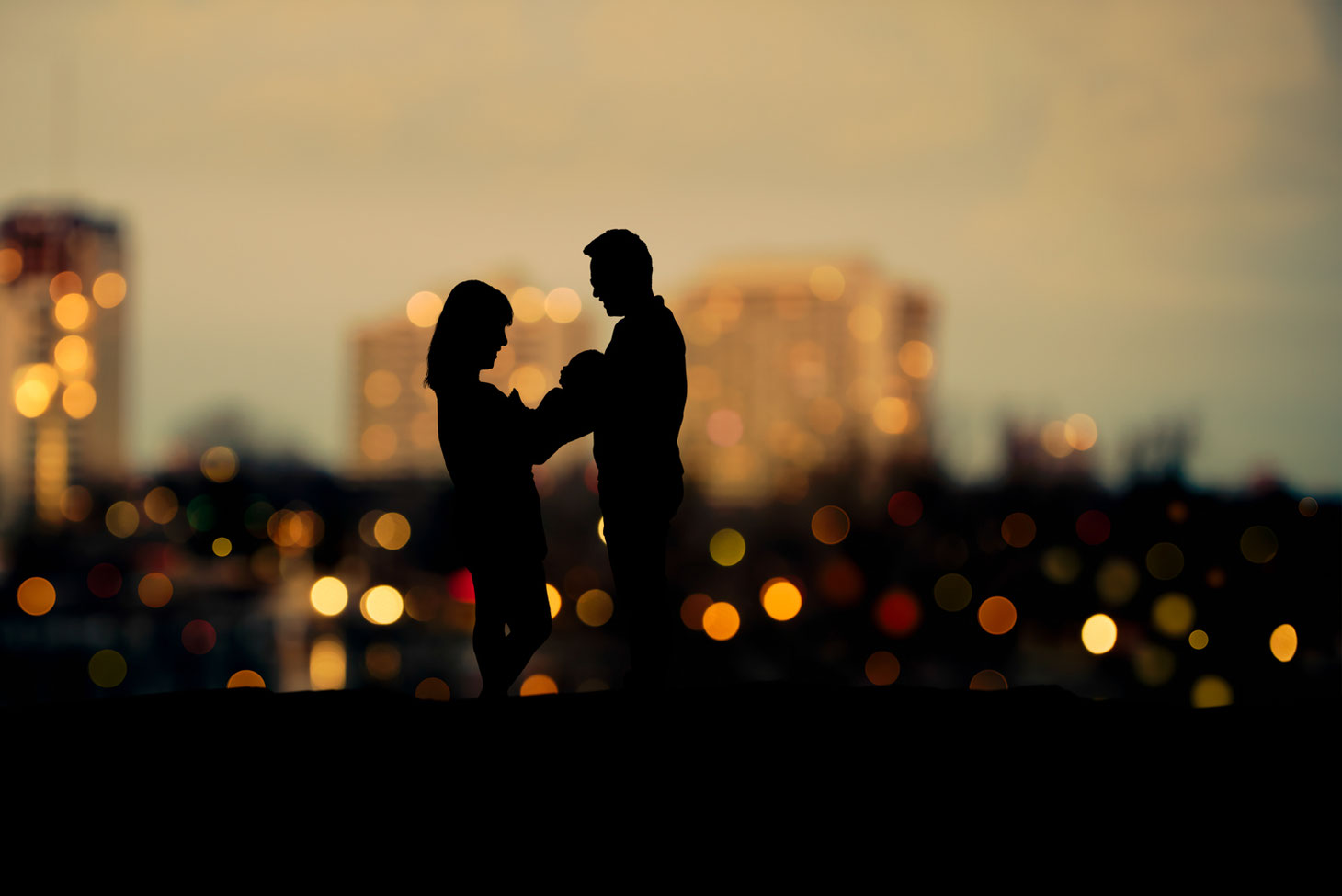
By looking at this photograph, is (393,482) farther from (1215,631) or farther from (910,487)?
(1215,631)

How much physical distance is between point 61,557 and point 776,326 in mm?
63766

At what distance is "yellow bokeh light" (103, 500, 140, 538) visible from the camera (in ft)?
261

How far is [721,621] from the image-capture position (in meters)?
71.1

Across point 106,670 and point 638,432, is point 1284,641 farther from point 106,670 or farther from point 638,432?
point 106,670

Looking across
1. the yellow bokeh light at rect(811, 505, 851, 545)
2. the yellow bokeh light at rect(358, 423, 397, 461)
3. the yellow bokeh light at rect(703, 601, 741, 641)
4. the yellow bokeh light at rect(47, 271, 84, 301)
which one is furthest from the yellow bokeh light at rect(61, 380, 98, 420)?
the yellow bokeh light at rect(811, 505, 851, 545)

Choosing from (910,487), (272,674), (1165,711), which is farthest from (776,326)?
(1165,711)

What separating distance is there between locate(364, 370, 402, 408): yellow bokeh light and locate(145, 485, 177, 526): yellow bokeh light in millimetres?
42652

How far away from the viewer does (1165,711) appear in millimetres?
7539

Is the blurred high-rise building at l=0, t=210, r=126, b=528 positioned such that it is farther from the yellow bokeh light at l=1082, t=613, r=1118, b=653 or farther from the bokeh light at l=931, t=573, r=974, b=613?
the yellow bokeh light at l=1082, t=613, r=1118, b=653

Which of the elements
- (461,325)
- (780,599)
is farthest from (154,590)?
(461,325)

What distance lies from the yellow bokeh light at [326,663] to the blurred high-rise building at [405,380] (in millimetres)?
18337

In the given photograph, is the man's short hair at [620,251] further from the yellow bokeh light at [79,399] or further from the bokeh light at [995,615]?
the yellow bokeh light at [79,399]

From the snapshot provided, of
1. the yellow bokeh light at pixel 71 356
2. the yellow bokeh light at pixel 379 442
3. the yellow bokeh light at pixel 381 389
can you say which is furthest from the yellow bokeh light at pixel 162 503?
the yellow bokeh light at pixel 381 389

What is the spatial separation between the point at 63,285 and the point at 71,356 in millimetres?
7782
